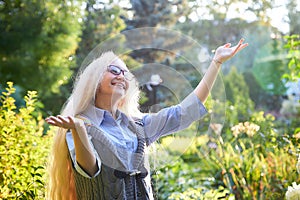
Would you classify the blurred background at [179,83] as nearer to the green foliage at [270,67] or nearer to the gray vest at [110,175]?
the green foliage at [270,67]

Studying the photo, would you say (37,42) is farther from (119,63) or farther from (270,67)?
(270,67)

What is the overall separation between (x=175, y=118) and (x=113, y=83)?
231 millimetres

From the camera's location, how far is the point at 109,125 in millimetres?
1632

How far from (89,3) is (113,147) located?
5.01m

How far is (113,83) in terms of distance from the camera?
1.64 m

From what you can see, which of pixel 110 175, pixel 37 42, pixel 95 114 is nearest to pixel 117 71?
pixel 95 114

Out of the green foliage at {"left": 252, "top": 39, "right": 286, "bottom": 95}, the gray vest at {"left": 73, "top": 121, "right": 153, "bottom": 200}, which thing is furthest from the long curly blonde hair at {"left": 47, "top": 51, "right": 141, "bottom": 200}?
the green foliage at {"left": 252, "top": 39, "right": 286, "bottom": 95}

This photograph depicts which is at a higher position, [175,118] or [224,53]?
[224,53]

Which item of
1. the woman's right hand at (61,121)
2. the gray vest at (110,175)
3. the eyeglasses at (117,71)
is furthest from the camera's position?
the eyeglasses at (117,71)

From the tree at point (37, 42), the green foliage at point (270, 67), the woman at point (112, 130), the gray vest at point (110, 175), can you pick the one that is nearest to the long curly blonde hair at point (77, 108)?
the woman at point (112, 130)

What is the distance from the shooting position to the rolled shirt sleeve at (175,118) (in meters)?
1.66

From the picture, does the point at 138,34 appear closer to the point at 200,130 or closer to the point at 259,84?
the point at 200,130

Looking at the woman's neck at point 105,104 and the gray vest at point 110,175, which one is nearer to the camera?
the gray vest at point 110,175

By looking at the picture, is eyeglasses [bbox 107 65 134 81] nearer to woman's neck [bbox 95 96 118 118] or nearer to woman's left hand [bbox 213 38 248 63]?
woman's neck [bbox 95 96 118 118]
